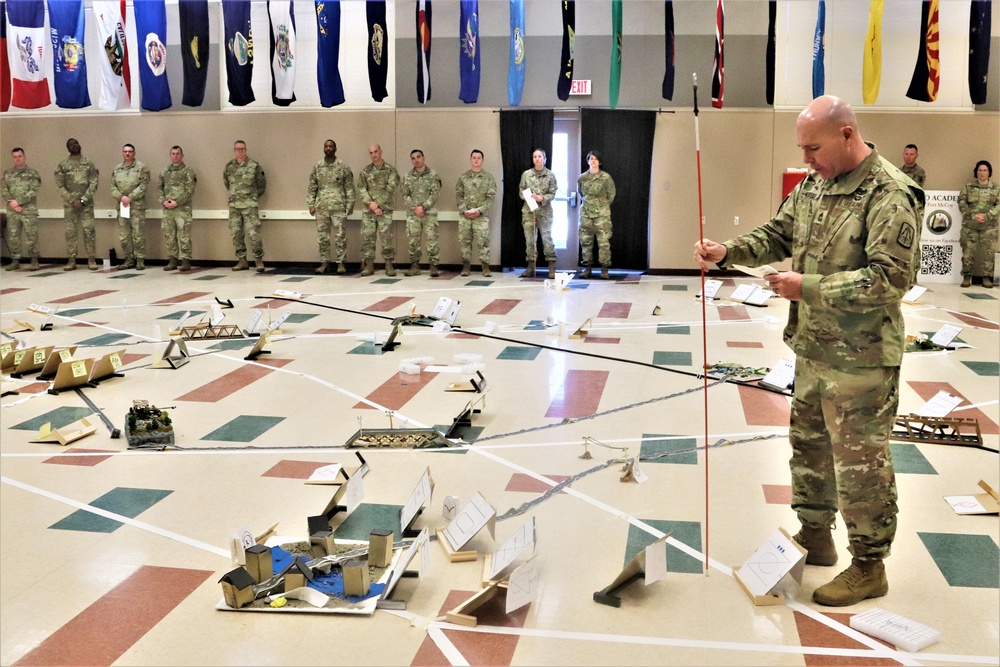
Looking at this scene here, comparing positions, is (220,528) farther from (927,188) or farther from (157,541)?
(927,188)

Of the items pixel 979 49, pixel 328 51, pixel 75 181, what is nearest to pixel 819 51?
pixel 979 49

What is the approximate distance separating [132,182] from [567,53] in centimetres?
715

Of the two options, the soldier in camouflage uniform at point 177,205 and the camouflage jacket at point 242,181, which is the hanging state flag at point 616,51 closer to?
the camouflage jacket at point 242,181

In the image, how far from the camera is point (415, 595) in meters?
3.34

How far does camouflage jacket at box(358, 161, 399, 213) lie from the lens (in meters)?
13.1

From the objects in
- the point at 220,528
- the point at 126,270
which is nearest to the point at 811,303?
the point at 220,528

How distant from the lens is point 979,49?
11820 mm

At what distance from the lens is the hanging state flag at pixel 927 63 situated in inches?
464

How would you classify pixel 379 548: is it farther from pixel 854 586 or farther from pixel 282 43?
pixel 282 43

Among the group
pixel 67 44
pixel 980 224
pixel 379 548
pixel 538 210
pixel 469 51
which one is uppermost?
pixel 67 44

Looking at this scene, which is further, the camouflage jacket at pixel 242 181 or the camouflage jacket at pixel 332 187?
the camouflage jacket at pixel 242 181

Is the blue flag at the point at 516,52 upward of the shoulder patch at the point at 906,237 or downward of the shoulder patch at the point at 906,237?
upward

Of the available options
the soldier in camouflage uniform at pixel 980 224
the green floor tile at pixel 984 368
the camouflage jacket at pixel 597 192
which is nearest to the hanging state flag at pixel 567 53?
the camouflage jacket at pixel 597 192

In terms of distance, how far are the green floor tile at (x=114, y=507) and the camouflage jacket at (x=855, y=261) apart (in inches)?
117
